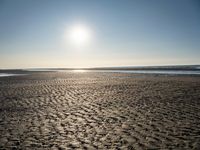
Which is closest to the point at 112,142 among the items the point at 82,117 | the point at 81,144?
the point at 81,144

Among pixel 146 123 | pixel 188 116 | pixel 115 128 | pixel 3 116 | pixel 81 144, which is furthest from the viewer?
pixel 3 116

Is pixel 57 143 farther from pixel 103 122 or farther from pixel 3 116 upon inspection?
pixel 3 116

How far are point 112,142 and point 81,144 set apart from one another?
115 cm

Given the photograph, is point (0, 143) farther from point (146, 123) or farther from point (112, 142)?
point (146, 123)

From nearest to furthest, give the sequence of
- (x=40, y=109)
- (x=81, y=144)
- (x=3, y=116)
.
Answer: (x=81, y=144)
(x=3, y=116)
(x=40, y=109)

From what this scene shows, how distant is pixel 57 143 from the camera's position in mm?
7988

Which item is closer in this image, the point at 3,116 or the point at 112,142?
the point at 112,142

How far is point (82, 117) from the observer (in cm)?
1197

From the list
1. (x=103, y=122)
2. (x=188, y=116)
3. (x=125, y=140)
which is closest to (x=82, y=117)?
(x=103, y=122)

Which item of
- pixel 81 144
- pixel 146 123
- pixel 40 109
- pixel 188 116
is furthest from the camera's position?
pixel 40 109

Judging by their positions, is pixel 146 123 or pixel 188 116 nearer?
pixel 146 123

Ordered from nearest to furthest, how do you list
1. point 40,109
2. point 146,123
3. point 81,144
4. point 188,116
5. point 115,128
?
point 81,144
point 115,128
point 146,123
point 188,116
point 40,109

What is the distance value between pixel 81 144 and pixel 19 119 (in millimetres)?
5513

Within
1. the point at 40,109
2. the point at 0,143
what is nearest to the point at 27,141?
the point at 0,143
